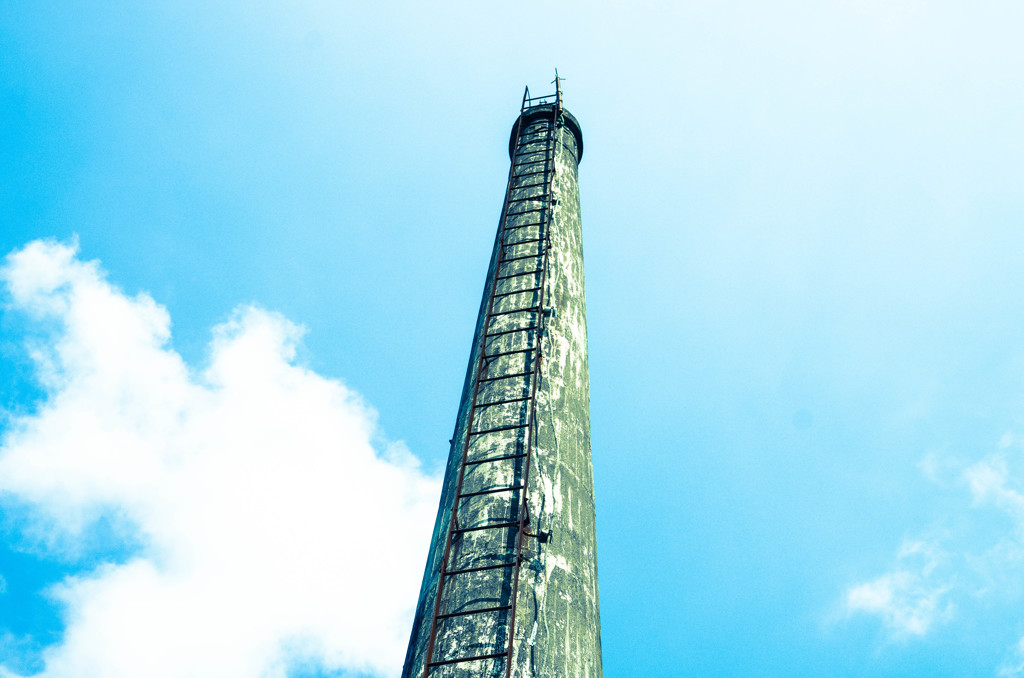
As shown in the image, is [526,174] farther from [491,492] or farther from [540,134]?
[491,492]

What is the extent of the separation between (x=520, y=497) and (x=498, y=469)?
46 centimetres

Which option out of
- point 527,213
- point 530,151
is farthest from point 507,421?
point 530,151

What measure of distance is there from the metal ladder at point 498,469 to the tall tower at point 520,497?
1cm

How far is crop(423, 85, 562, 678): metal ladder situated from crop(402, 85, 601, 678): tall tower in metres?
0.01

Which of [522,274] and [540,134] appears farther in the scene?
[540,134]

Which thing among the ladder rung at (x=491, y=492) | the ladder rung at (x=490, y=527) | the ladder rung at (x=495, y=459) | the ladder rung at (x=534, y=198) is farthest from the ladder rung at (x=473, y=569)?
the ladder rung at (x=534, y=198)

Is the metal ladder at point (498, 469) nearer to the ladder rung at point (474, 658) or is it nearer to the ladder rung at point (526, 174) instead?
the ladder rung at point (474, 658)

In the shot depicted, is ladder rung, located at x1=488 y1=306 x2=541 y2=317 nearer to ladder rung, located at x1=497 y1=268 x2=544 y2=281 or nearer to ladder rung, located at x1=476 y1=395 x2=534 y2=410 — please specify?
ladder rung, located at x1=497 y1=268 x2=544 y2=281

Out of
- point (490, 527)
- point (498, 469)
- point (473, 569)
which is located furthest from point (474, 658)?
point (498, 469)

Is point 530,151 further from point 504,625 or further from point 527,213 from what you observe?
point 504,625

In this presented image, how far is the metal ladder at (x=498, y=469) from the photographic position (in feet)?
20.1

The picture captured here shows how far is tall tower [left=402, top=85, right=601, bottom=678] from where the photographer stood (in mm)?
6125

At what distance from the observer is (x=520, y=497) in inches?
281

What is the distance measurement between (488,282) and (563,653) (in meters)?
5.85
